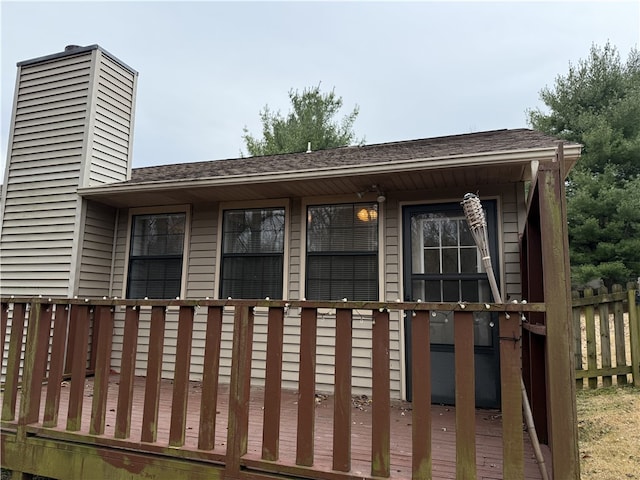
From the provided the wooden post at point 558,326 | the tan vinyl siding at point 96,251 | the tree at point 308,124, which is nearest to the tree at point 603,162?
the tree at point 308,124

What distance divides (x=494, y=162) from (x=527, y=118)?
1195 cm

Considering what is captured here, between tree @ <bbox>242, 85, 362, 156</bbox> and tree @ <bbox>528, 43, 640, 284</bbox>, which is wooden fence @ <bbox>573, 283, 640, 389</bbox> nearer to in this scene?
tree @ <bbox>528, 43, 640, 284</bbox>

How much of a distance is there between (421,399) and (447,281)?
2424 mm

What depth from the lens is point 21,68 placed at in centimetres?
569

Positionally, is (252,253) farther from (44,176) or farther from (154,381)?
(44,176)

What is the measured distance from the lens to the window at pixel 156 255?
5.20 m

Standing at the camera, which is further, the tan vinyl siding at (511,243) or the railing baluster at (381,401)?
the tan vinyl siding at (511,243)

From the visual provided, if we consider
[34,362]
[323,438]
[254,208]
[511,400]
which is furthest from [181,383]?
[254,208]

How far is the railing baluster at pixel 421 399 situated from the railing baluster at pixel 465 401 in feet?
0.42

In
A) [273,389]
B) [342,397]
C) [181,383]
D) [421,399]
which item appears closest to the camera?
[421,399]

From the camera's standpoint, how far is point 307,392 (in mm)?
2078

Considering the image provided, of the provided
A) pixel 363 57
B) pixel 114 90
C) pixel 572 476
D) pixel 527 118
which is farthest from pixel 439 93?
pixel 572 476

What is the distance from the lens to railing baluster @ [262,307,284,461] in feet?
6.88

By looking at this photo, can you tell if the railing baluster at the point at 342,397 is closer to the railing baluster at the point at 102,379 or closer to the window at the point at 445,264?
the railing baluster at the point at 102,379
